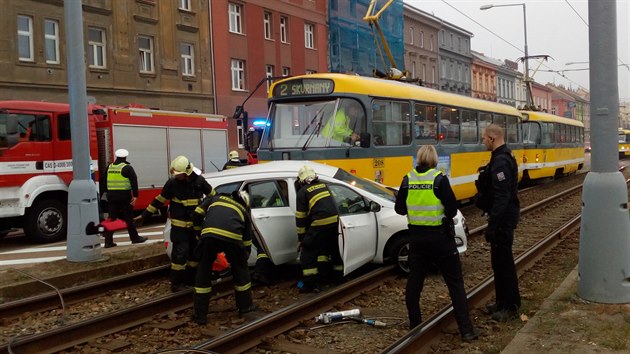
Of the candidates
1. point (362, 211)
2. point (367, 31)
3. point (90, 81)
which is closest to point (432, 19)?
point (367, 31)

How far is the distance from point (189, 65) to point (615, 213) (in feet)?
85.5

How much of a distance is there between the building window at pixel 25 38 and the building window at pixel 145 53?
16.8ft

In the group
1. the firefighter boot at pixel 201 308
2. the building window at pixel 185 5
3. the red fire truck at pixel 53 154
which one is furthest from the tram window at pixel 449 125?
the building window at pixel 185 5

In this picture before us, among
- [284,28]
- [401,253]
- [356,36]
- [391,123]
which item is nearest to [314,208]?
[401,253]

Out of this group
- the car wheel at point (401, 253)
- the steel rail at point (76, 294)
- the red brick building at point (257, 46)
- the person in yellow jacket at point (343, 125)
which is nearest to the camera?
the steel rail at point (76, 294)

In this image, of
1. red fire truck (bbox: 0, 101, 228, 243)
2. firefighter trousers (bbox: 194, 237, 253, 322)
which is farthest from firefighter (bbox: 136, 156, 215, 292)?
red fire truck (bbox: 0, 101, 228, 243)

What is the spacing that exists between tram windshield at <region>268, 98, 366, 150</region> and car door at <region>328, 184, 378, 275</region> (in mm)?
2923

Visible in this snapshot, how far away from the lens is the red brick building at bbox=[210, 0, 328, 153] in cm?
3066

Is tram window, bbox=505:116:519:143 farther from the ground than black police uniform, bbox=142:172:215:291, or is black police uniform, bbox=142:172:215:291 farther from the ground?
tram window, bbox=505:116:519:143

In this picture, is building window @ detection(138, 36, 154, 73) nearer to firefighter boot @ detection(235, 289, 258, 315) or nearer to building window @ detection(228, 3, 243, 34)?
building window @ detection(228, 3, 243, 34)

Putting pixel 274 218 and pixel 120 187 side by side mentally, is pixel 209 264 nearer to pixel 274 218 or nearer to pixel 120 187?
pixel 274 218

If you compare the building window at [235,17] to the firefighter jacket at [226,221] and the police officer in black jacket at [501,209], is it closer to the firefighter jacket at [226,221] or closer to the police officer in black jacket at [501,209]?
the firefighter jacket at [226,221]

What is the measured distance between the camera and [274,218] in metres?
7.59

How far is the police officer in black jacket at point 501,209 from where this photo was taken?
5441 mm
